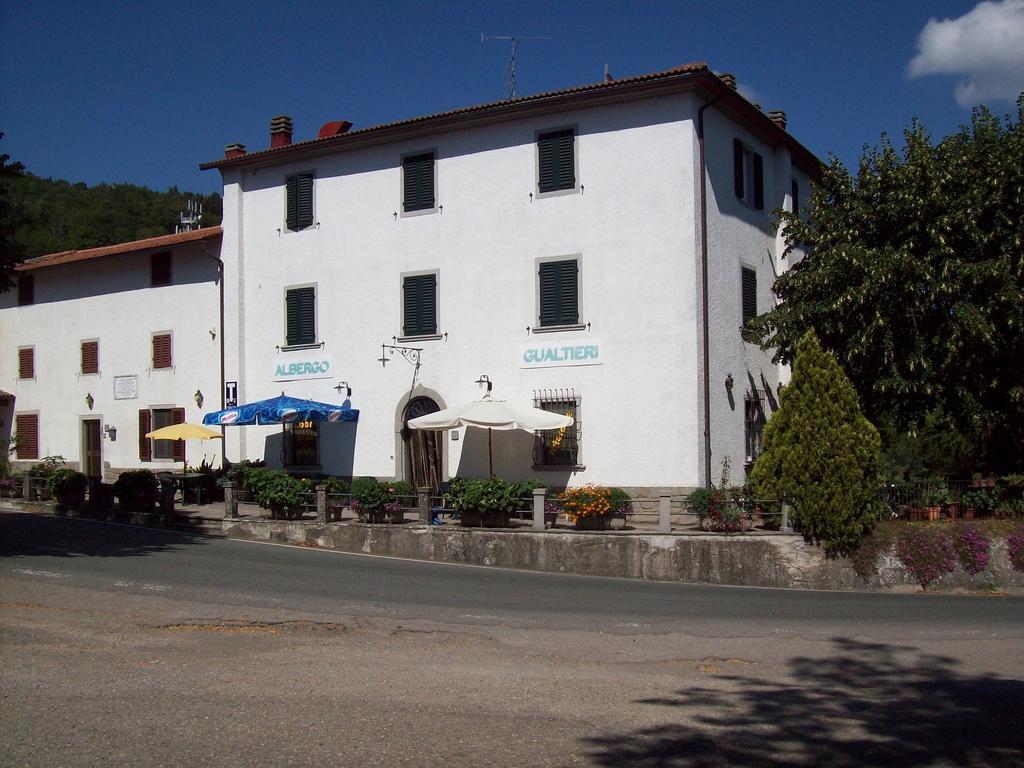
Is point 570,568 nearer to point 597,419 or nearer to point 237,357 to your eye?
point 597,419

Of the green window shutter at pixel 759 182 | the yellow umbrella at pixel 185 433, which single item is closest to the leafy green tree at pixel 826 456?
the green window shutter at pixel 759 182

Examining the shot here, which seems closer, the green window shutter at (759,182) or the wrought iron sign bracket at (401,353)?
the wrought iron sign bracket at (401,353)

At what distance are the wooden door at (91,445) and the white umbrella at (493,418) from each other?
13.5 m

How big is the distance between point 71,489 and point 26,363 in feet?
31.2

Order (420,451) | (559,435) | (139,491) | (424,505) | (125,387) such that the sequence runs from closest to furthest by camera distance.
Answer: (424,505)
(559,435)
(139,491)
(420,451)
(125,387)

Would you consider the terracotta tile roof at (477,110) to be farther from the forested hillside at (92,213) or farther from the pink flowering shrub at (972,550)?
the forested hillside at (92,213)

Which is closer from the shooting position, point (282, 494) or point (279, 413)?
point (282, 494)

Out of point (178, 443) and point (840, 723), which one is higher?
point (178, 443)

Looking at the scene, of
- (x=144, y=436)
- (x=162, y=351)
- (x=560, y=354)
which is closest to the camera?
(x=560, y=354)

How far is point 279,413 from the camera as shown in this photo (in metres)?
21.8

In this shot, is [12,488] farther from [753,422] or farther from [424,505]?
[753,422]

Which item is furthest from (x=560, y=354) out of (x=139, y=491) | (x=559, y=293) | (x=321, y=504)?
(x=139, y=491)

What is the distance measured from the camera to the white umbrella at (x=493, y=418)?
62.6 ft

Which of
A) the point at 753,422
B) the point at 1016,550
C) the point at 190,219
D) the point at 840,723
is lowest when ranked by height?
the point at 840,723
